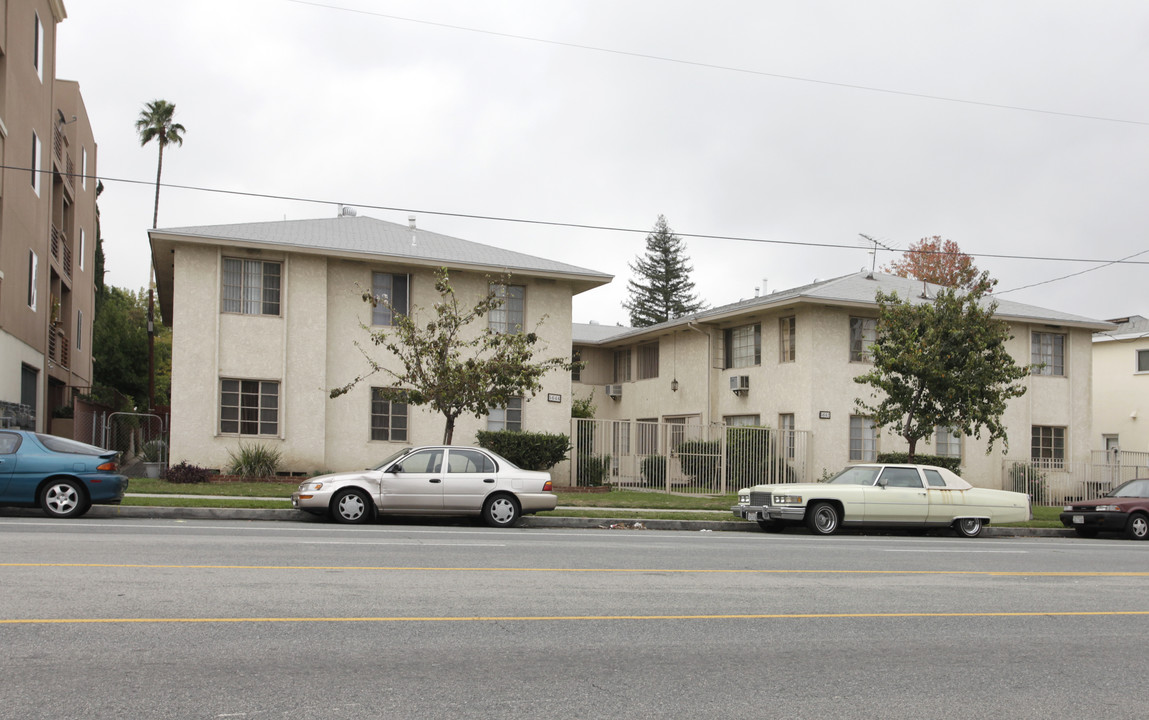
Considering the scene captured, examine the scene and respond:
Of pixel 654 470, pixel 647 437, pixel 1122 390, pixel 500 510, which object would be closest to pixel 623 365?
pixel 647 437

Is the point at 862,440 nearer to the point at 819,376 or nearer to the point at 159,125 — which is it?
the point at 819,376

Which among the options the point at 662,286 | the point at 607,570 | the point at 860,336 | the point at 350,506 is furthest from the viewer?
the point at 662,286

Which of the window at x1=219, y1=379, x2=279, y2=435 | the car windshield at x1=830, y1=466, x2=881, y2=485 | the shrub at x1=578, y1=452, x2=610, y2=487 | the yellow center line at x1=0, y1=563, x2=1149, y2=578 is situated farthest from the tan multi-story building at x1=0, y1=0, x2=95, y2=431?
the car windshield at x1=830, y1=466, x2=881, y2=485

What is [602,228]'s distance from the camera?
26078mm

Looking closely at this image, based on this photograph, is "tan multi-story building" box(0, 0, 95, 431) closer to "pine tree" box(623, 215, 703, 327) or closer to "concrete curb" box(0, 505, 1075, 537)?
"concrete curb" box(0, 505, 1075, 537)

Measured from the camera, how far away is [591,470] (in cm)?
2658

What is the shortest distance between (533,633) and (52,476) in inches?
429

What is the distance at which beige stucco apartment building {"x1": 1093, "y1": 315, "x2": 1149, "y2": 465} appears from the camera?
3847cm

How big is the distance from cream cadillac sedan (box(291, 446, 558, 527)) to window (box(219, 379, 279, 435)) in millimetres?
8439

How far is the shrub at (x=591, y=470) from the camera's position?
26562 millimetres

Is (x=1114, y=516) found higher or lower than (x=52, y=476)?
lower

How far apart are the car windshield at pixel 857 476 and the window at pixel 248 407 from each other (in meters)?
13.4

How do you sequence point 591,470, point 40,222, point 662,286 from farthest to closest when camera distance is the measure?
point 662,286
point 40,222
point 591,470

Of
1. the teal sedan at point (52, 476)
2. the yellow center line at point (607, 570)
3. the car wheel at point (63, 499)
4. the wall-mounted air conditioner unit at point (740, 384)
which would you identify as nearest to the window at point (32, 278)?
the teal sedan at point (52, 476)
